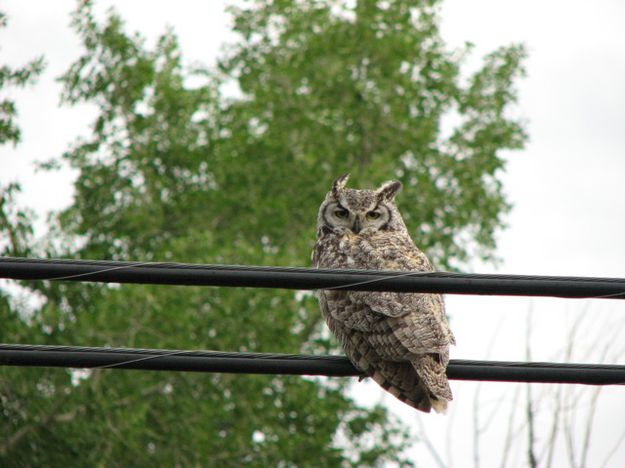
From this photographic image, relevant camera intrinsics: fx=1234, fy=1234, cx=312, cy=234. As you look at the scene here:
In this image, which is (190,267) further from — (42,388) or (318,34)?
(318,34)

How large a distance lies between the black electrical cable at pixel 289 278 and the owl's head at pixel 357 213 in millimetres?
2851

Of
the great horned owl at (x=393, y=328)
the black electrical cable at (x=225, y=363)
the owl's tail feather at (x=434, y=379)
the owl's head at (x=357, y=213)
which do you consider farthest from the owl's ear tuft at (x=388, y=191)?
the black electrical cable at (x=225, y=363)

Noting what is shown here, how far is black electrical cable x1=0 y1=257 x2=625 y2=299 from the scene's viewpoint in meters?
3.93

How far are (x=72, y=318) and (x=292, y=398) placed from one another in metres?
3.18

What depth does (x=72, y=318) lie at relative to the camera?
16359mm

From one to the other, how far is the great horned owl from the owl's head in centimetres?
35

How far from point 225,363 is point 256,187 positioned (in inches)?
659

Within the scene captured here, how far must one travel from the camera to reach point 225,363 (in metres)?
4.07

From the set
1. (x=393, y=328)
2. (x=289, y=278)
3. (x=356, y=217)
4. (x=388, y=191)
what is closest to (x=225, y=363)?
(x=289, y=278)

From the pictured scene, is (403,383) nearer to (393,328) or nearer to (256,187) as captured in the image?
(393,328)

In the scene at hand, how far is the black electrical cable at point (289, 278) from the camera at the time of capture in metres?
3.93

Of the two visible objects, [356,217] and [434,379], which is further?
[356,217]

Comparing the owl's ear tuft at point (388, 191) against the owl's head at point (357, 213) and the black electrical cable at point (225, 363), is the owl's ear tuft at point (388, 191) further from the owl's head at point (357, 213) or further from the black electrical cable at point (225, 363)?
the black electrical cable at point (225, 363)

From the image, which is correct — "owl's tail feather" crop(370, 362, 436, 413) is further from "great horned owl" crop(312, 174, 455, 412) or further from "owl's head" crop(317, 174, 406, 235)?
"owl's head" crop(317, 174, 406, 235)
